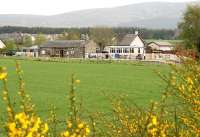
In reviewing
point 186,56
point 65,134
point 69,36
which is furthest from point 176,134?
point 69,36

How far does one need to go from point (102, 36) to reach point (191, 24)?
50.1 metres

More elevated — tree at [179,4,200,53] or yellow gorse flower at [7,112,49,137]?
tree at [179,4,200,53]

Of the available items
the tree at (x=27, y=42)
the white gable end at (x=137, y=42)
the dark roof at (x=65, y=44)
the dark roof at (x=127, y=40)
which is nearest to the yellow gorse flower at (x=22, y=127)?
the dark roof at (x=65, y=44)

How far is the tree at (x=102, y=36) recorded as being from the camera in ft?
382

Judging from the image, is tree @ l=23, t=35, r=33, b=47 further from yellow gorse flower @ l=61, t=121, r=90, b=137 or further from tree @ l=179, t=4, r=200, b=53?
yellow gorse flower @ l=61, t=121, r=90, b=137

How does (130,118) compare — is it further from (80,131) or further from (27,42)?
(27,42)

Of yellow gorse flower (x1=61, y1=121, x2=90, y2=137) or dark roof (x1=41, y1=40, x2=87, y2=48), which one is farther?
dark roof (x1=41, y1=40, x2=87, y2=48)

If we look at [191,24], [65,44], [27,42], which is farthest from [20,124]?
[27,42]

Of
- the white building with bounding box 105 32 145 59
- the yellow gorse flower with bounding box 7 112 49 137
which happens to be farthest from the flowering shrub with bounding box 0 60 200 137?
the white building with bounding box 105 32 145 59

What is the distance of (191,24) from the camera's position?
71438 millimetres

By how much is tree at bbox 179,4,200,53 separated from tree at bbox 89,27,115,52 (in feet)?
133

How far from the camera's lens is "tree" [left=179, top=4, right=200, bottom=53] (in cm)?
6850

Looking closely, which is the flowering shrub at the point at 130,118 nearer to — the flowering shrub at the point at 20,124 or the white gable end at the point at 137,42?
the flowering shrub at the point at 20,124

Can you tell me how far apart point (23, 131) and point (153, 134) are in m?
1.12
